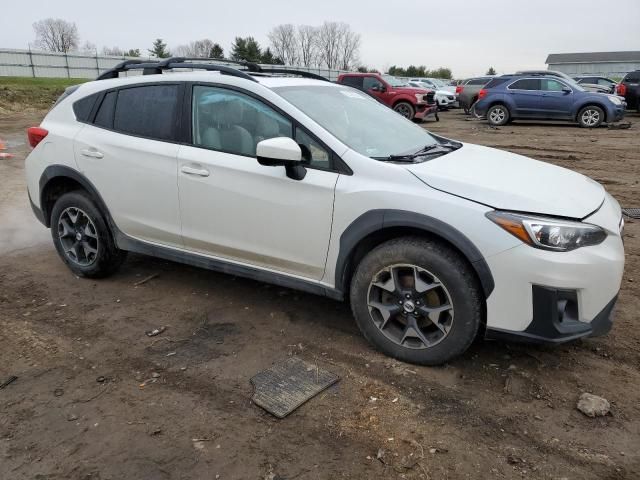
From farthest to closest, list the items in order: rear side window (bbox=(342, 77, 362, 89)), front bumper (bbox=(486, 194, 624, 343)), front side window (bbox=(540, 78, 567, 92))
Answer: rear side window (bbox=(342, 77, 362, 89))
front side window (bbox=(540, 78, 567, 92))
front bumper (bbox=(486, 194, 624, 343))

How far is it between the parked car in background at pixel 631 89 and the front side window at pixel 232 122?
20872 mm

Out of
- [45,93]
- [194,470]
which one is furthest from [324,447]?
A: [45,93]

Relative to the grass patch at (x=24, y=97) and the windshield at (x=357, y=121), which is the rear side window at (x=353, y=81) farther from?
the windshield at (x=357, y=121)

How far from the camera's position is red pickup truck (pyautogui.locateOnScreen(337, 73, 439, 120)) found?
18.7 m

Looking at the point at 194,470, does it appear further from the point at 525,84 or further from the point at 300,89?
the point at 525,84

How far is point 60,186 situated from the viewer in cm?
459

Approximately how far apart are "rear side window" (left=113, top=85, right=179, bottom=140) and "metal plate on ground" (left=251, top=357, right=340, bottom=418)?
1.88 m

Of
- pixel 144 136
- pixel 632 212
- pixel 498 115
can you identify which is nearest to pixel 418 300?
pixel 144 136

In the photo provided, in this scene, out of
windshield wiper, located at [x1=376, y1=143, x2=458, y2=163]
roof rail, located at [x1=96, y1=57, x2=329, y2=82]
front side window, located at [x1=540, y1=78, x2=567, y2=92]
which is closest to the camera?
windshield wiper, located at [x1=376, y1=143, x2=458, y2=163]

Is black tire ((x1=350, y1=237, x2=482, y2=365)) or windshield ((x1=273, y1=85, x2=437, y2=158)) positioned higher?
windshield ((x1=273, y1=85, x2=437, y2=158))

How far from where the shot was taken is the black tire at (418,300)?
9.54 ft

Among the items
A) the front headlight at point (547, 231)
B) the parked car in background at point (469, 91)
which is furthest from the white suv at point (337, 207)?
the parked car in background at point (469, 91)

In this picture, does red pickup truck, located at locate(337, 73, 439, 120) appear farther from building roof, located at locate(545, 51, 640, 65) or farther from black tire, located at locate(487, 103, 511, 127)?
building roof, located at locate(545, 51, 640, 65)

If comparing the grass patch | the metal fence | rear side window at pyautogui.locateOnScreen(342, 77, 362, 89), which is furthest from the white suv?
the metal fence
